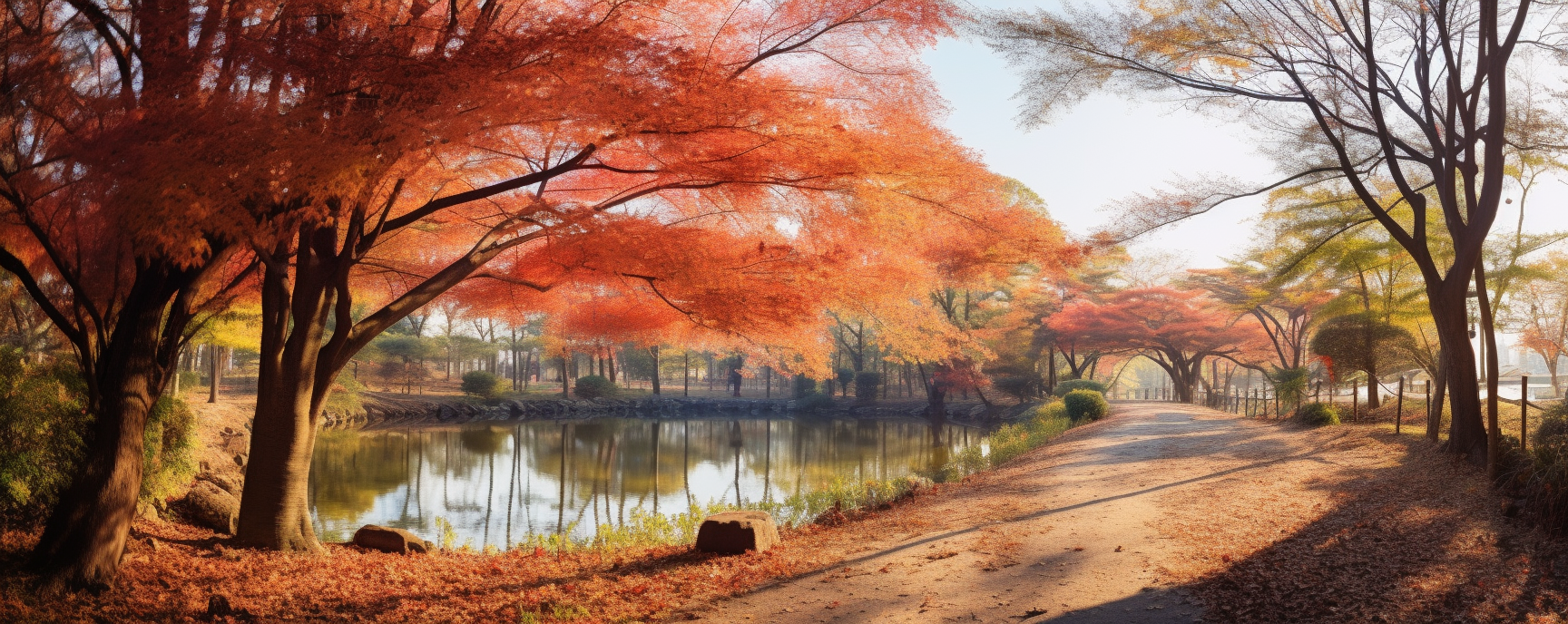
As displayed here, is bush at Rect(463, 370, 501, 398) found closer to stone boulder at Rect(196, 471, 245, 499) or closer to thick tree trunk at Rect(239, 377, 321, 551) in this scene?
stone boulder at Rect(196, 471, 245, 499)

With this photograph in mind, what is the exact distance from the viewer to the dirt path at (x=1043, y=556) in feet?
16.2

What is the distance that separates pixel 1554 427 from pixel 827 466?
548 inches

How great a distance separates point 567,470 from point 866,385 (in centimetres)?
2516

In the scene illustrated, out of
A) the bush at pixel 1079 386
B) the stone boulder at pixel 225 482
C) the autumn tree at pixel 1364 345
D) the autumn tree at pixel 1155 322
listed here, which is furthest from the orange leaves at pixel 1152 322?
the stone boulder at pixel 225 482

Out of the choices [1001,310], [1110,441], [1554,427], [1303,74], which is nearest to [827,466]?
[1110,441]

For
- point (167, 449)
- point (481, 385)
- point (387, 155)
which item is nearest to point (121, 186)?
point (387, 155)

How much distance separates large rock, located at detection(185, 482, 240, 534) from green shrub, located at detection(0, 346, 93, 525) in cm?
197

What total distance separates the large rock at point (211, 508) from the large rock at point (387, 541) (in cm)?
144

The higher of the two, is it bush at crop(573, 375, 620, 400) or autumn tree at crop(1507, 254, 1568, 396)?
autumn tree at crop(1507, 254, 1568, 396)

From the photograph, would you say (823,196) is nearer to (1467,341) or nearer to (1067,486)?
(1067,486)

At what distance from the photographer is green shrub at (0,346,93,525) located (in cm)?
609

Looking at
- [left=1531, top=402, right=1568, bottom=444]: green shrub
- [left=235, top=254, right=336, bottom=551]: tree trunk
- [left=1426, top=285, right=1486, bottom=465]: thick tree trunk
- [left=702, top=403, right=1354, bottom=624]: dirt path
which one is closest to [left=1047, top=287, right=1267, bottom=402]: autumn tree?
[left=702, top=403, right=1354, bottom=624]: dirt path

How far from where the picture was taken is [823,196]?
6.95 meters

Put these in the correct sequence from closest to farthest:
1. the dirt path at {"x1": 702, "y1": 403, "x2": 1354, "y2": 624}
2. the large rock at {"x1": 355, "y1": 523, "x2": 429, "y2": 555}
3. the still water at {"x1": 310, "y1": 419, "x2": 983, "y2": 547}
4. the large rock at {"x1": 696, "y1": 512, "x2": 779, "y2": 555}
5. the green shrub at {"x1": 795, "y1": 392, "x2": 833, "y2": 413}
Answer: the dirt path at {"x1": 702, "y1": 403, "x2": 1354, "y2": 624} → the large rock at {"x1": 696, "y1": 512, "x2": 779, "y2": 555} → the large rock at {"x1": 355, "y1": 523, "x2": 429, "y2": 555} → the still water at {"x1": 310, "y1": 419, "x2": 983, "y2": 547} → the green shrub at {"x1": 795, "y1": 392, "x2": 833, "y2": 413}
